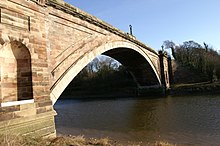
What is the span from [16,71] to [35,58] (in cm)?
78

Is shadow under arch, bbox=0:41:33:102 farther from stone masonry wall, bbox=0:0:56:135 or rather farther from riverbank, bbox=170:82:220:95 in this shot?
riverbank, bbox=170:82:220:95

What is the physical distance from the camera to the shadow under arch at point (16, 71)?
778cm

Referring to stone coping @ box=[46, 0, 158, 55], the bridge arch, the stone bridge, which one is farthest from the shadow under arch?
stone coping @ box=[46, 0, 158, 55]

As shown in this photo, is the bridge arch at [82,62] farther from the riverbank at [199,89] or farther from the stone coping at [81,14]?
the riverbank at [199,89]

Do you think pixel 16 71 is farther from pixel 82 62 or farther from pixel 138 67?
pixel 138 67

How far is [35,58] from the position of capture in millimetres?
8414

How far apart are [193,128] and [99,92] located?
29.7 meters

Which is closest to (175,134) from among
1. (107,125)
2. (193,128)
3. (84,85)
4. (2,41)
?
(193,128)

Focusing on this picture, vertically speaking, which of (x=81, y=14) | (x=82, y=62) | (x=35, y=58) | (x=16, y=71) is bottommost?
(x=16, y=71)

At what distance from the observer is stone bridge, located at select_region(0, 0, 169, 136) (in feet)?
24.3

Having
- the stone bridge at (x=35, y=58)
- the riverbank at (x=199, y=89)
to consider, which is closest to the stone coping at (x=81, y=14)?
the stone bridge at (x=35, y=58)

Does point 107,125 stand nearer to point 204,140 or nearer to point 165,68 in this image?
point 204,140

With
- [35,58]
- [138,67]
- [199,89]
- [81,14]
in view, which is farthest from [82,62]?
[199,89]

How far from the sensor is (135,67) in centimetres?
3419
